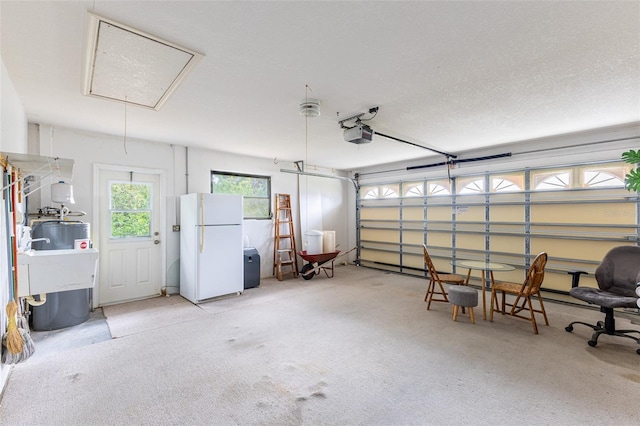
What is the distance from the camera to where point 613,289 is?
352 cm

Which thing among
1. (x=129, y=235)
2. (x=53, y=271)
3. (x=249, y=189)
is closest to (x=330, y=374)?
(x=53, y=271)

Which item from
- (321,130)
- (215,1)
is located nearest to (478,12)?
(215,1)

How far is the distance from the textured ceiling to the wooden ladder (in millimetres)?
2646

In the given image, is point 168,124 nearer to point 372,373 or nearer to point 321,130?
point 321,130

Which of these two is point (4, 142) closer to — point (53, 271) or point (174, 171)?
point (53, 271)

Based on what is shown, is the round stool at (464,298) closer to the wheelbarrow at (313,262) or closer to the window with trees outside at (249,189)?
the wheelbarrow at (313,262)

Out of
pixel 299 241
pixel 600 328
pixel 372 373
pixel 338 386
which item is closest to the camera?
pixel 338 386

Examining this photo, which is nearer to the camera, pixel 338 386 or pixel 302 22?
pixel 302 22

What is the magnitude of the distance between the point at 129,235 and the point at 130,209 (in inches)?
16.5

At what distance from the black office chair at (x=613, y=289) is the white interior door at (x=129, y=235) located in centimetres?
597

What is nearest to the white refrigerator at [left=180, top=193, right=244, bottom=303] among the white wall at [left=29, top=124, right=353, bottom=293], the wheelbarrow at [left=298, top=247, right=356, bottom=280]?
the white wall at [left=29, top=124, right=353, bottom=293]

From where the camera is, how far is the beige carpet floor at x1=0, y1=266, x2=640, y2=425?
2.00m

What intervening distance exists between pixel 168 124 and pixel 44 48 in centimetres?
177

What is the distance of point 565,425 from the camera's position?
74.1 inches
